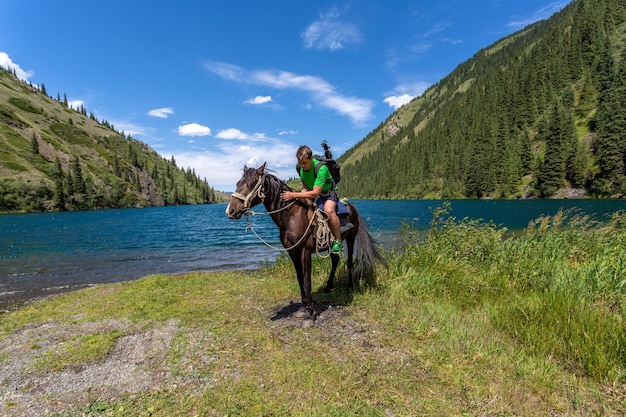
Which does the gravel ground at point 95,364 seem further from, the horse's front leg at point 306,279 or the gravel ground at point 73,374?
the horse's front leg at point 306,279

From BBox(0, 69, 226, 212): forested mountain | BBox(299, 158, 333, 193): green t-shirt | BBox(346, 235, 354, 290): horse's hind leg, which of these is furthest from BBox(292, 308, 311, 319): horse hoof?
BBox(0, 69, 226, 212): forested mountain

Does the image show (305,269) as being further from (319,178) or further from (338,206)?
(319,178)

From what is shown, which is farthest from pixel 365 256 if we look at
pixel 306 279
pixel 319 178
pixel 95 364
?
pixel 95 364

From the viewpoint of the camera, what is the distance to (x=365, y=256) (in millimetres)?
9719

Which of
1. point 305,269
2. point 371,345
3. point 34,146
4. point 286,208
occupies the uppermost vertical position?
point 34,146

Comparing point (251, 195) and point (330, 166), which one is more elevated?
point (330, 166)

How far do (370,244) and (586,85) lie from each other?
152363mm

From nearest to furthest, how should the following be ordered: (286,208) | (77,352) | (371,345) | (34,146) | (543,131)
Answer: (371,345)
(77,352)
(286,208)
(543,131)
(34,146)

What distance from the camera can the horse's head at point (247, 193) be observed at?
21.7ft

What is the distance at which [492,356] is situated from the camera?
5.34m

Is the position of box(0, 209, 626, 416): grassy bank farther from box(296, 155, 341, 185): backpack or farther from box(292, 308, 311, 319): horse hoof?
box(296, 155, 341, 185): backpack

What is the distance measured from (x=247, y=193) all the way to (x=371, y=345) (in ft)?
14.2

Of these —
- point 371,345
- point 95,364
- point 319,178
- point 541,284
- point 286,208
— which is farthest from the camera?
point 541,284

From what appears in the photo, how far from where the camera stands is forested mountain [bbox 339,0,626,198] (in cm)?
8219
